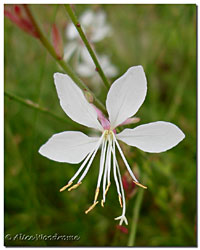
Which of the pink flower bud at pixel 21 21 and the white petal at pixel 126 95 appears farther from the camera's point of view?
the pink flower bud at pixel 21 21

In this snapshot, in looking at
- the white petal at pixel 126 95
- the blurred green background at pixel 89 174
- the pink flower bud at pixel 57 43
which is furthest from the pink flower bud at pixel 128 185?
the pink flower bud at pixel 57 43

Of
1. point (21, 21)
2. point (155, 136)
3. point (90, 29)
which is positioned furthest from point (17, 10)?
point (90, 29)

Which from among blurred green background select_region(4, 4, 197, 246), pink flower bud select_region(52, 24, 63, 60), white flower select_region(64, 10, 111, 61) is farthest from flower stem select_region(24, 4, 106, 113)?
white flower select_region(64, 10, 111, 61)

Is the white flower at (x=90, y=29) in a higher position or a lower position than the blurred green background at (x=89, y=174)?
higher

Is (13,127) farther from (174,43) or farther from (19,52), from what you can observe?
(174,43)
